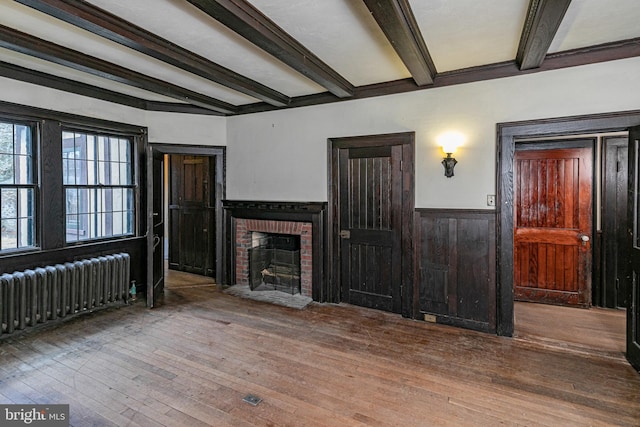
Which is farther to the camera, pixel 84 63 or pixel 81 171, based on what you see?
pixel 81 171

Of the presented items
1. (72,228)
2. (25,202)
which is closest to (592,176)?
(72,228)

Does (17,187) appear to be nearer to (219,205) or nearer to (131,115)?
(131,115)

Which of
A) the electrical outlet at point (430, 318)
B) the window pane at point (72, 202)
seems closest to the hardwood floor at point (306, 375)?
the electrical outlet at point (430, 318)

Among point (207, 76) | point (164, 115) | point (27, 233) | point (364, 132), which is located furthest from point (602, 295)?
point (27, 233)

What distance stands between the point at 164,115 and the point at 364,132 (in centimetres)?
295

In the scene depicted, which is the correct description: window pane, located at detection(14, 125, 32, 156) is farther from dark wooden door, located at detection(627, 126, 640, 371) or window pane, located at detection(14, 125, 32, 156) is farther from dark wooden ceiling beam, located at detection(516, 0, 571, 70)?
dark wooden door, located at detection(627, 126, 640, 371)

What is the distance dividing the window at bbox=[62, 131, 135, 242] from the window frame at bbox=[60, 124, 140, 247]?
12 mm

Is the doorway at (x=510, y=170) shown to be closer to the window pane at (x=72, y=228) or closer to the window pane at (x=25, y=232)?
the window pane at (x=72, y=228)

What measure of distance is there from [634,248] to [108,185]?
5.76 meters

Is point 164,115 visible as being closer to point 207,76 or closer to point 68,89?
point 68,89

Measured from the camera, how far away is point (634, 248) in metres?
2.87

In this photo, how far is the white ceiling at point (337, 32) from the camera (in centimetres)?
236

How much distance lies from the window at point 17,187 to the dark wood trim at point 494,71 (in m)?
3.08

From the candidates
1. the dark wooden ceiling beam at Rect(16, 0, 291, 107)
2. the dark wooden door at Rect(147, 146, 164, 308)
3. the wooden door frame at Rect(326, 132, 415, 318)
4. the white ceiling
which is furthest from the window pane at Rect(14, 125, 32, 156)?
the wooden door frame at Rect(326, 132, 415, 318)
